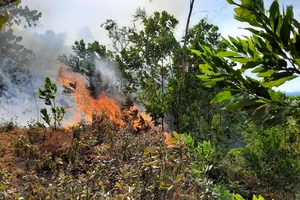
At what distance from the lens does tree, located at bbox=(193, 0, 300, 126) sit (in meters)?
0.83

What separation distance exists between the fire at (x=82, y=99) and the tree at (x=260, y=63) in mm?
10185

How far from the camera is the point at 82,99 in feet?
42.0

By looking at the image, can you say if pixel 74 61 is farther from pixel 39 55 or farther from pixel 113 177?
pixel 113 177

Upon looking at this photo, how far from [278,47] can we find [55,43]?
16.7 m

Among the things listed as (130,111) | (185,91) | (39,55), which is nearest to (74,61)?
(39,55)

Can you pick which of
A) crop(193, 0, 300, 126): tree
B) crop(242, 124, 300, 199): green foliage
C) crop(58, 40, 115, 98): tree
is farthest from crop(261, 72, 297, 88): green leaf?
crop(58, 40, 115, 98): tree

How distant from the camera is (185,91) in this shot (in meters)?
8.23

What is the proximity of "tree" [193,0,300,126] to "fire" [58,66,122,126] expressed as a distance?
33.4 ft

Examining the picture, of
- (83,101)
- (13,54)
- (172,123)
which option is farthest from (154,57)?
(13,54)

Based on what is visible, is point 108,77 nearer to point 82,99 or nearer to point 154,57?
point 82,99

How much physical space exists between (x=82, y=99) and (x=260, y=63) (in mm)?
12227

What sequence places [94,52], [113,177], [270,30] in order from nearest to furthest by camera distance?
[270,30]
[113,177]
[94,52]

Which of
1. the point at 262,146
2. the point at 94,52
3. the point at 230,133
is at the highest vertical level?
the point at 94,52

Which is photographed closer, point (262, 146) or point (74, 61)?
point (262, 146)
